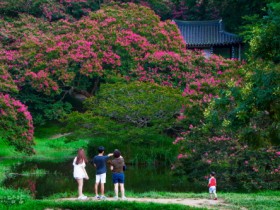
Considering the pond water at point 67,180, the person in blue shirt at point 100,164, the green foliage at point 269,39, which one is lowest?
the pond water at point 67,180

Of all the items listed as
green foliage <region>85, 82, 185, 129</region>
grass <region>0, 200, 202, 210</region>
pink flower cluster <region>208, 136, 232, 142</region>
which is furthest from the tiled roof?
grass <region>0, 200, 202, 210</region>

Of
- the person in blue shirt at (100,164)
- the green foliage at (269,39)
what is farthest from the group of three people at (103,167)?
the green foliage at (269,39)

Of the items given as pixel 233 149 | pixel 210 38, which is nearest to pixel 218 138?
pixel 233 149

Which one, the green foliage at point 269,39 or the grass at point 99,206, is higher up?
the green foliage at point 269,39

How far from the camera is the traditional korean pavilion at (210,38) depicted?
41.0 m

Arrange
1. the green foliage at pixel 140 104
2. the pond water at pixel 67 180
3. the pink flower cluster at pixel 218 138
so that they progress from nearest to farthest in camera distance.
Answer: the pond water at pixel 67 180 < the pink flower cluster at pixel 218 138 < the green foliage at pixel 140 104

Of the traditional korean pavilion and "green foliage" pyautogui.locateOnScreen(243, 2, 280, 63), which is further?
the traditional korean pavilion

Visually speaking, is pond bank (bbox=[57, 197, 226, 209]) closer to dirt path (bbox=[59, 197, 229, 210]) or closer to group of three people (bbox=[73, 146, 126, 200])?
dirt path (bbox=[59, 197, 229, 210])

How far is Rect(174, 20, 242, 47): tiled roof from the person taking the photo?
40969 mm

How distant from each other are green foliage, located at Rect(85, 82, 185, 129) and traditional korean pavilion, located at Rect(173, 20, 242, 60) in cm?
1487

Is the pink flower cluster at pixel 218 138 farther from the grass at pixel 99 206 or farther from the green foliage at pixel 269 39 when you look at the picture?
the grass at pixel 99 206

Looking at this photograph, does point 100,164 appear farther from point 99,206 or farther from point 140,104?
point 140,104

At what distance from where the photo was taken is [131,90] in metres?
27.0

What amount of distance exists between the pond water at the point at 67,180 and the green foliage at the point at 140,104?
2486 millimetres
